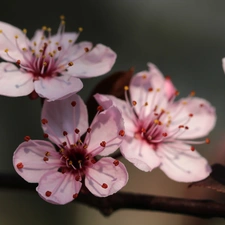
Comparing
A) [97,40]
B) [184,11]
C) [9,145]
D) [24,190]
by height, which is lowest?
[9,145]

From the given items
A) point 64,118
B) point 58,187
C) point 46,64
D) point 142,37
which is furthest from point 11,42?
point 142,37

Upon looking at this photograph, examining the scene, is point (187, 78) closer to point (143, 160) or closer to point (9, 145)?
point (9, 145)

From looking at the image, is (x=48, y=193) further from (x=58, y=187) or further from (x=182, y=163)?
(x=182, y=163)

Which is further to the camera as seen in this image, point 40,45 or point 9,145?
point 9,145

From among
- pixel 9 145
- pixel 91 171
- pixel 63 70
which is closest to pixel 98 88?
pixel 63 70

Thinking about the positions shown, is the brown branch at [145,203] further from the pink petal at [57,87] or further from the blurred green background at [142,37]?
the blurred green background at [142,37]

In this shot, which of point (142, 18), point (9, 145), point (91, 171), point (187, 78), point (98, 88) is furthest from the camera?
point (142, 18)

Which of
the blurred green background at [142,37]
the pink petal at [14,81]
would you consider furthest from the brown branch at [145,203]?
the blurred green background at [142,37]
